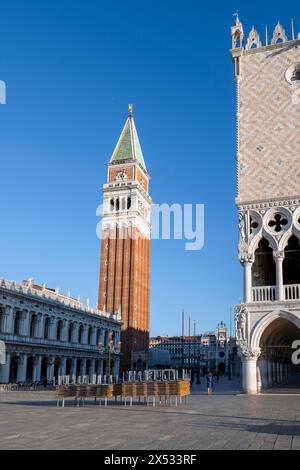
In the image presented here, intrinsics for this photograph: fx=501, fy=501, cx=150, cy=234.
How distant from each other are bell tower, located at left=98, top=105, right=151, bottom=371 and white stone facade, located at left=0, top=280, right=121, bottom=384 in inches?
442

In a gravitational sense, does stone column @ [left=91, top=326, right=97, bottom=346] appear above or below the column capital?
below

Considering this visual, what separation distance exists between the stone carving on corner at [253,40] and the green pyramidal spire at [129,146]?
190 feet

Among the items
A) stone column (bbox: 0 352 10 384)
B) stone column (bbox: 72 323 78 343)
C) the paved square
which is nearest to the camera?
the paved square

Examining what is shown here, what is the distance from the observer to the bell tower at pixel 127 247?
80500 mm

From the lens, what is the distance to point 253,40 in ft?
108

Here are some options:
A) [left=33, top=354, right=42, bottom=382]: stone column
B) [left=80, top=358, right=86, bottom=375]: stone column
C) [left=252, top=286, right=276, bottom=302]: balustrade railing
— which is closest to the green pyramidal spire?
[left=80, top=358, right=86, bottom=375]: stone column

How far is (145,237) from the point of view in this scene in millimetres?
91062

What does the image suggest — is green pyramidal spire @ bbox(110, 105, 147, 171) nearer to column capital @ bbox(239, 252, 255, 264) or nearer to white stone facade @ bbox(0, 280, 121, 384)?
white stone facade @ bbox(0, 280, 121, 384)

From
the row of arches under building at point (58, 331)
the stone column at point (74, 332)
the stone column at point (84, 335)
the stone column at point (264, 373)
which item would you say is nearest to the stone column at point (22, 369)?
the row of arches under building at point (58, 331)

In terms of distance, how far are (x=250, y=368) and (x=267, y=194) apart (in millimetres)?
10047

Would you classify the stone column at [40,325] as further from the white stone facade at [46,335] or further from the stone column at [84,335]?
the stone column at [84,335]

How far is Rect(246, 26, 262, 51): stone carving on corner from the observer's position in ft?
107
